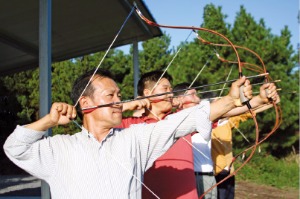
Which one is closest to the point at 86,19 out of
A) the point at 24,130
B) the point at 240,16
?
the point at 24,130

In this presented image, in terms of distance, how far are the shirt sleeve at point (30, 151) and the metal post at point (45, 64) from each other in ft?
1.97

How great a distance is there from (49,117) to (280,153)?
9.03 m

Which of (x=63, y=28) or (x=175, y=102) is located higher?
(x=63, y=28)

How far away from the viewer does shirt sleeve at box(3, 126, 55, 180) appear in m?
1.36

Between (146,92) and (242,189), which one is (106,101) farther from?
(242,189)

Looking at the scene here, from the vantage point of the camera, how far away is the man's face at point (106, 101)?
59.2 inches

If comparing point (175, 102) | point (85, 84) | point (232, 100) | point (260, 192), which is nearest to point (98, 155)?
point (85, 84)

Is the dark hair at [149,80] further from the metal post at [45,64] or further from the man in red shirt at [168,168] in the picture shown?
the metal post at [45,64]

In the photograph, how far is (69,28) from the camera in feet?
12.0

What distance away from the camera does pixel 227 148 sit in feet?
10.0

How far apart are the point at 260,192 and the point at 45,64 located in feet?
18.2

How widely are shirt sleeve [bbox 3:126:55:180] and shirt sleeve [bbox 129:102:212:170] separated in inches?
13.2

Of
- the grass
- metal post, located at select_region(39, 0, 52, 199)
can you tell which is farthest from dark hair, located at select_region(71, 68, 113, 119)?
the grass

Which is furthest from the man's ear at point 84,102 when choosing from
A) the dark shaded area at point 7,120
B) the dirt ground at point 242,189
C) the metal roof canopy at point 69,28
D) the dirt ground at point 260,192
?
the dirt ground at point 260,192
